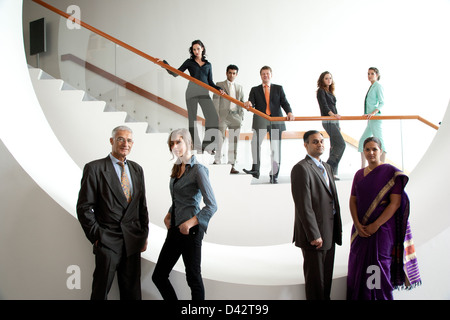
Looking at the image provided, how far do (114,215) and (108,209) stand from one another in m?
0.04

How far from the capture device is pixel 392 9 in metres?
5.96

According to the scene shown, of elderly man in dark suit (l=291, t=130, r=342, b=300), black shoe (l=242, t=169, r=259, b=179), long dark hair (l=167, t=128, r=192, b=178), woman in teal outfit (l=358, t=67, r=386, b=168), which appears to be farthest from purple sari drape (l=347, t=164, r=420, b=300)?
black shoe (l=242, t=169, r=259, b=179)

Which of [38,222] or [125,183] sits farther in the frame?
[38,222]

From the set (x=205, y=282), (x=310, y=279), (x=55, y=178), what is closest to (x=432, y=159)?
(x=310, y=279)

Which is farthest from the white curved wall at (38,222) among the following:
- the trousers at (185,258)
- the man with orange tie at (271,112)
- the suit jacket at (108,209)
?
the man with orange tie at (271,112)

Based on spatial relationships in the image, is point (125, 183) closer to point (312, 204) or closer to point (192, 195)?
point (192, 195)

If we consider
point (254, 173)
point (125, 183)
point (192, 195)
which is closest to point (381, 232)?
point (192, 195)

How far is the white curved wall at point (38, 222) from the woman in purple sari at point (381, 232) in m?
0.23

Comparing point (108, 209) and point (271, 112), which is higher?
point (271, 112)

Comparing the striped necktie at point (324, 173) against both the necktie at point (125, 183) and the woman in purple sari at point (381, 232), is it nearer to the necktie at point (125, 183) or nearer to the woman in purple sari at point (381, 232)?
the woman in purple sari at point (381, 232)

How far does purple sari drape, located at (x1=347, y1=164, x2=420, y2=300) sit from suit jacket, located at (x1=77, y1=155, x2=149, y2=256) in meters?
1.28

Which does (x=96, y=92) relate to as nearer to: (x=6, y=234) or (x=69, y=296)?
(x=6, y=234)

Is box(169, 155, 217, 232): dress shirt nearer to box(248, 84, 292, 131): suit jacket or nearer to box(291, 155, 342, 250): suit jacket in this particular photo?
box(291, 155, 342, 250): suit jacket

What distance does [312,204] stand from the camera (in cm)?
230
